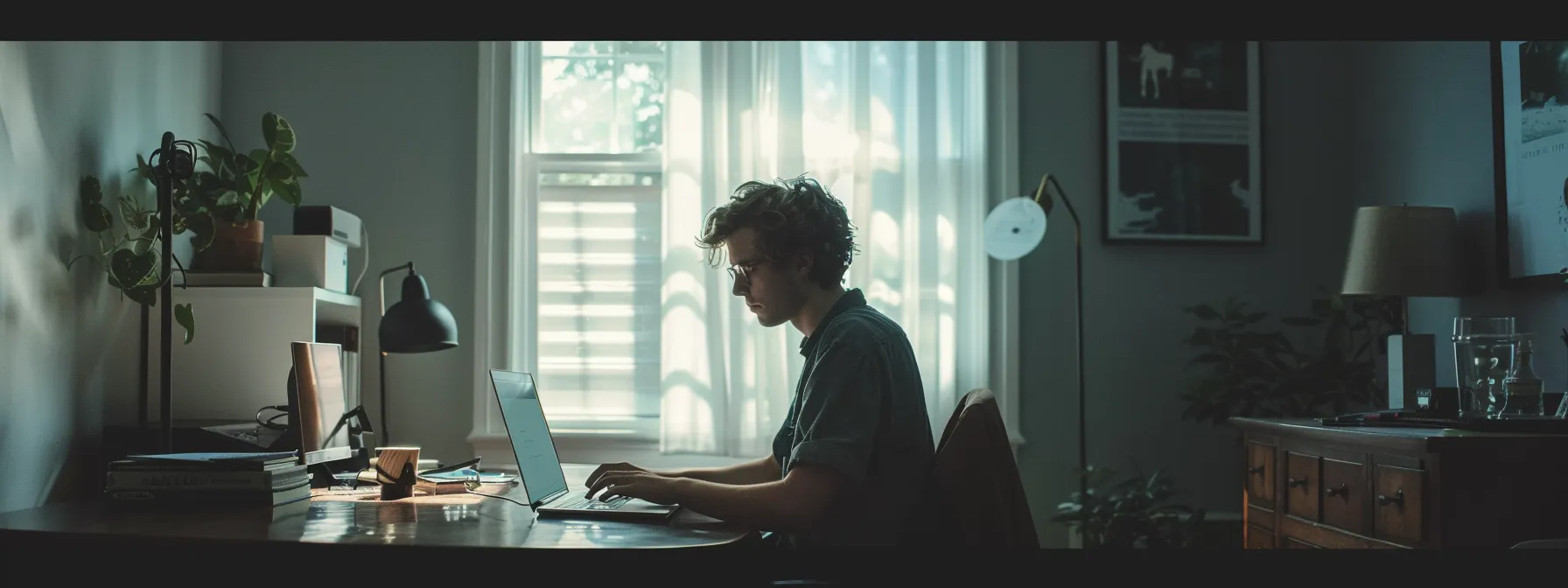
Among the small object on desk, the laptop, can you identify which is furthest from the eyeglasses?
the small object on desk

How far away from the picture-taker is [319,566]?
4.49 feet

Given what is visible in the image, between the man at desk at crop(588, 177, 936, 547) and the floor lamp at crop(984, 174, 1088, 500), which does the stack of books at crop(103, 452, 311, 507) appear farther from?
the floor lamp at crop(984, 174, 1088, 500)

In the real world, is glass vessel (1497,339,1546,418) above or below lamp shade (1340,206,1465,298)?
below

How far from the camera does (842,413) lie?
4.96 feet

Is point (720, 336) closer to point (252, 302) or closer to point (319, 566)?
point (252, 302)

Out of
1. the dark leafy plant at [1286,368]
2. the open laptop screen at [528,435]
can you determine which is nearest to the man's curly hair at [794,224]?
the open laptop screen at [528,435]

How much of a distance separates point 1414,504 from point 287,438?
2.27 meters

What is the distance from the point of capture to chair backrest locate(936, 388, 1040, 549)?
158 cm

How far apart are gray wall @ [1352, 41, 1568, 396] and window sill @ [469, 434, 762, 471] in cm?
221

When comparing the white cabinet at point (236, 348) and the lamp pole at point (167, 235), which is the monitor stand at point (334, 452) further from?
the white cabinet at point (236, 348)

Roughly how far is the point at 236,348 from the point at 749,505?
1.98 metres

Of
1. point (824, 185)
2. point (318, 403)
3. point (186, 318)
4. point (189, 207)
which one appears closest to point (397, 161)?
point (189, 207)

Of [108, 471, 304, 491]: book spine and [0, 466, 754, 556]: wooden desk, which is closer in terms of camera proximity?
[0, 466, 754, 556]: wooden desk

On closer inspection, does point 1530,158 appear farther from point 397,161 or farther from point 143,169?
point 143,169
